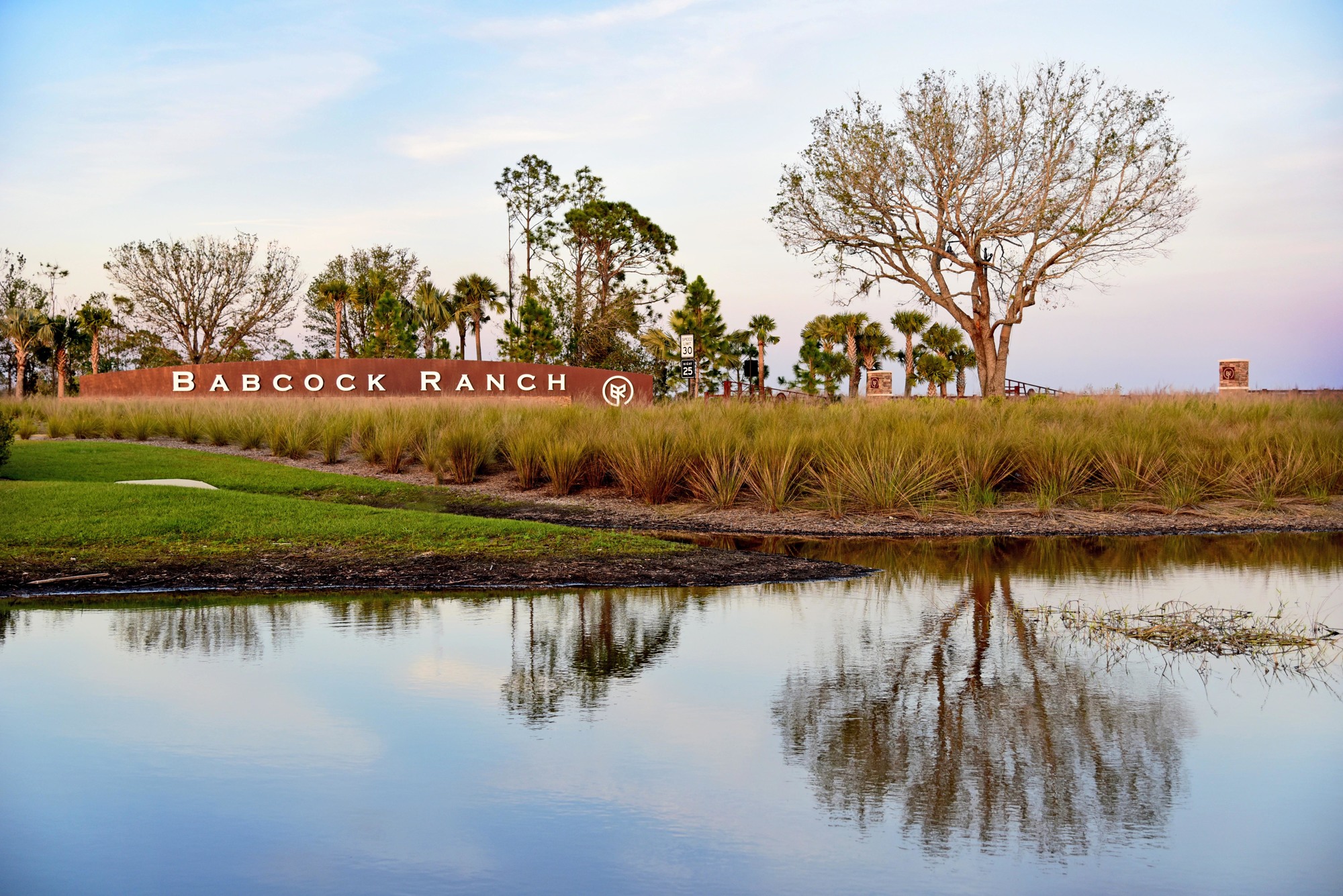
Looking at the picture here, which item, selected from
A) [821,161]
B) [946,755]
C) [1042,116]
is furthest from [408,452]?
[1042,116]

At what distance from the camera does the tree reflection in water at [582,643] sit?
538 cm

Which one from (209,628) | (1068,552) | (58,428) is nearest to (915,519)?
(1068,552)

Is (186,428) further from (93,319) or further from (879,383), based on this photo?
(93,319)

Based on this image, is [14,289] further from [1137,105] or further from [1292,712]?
[1292,712]

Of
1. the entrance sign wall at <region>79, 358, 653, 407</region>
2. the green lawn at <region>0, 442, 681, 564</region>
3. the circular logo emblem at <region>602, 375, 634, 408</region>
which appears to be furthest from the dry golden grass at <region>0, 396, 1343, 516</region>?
the circular logo emblem at <region>602, 375, 634, 408</region>

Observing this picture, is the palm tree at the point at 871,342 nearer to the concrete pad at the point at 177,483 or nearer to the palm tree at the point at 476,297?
the palm tree at the point at 476,297

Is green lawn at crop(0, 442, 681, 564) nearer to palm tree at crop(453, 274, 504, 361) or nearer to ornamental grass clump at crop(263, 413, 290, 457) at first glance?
ornamental grass clump at crop(263, 413, 290, 457)

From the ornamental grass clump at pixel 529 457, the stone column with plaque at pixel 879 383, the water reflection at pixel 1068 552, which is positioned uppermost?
the stone column with plaque at pixel 879 383

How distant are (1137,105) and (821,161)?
9936 millimetres

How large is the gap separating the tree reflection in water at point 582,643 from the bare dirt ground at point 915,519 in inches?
180

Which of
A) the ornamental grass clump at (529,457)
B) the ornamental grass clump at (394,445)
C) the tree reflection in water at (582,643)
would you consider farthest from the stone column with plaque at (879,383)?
the tree reflection in water at (582,643)

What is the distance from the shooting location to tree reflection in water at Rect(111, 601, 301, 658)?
651 centimetres

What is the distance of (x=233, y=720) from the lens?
16.2ft

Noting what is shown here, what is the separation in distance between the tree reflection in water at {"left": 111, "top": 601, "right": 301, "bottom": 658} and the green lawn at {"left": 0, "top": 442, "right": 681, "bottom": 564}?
232 cm
